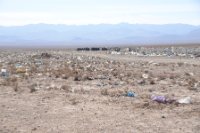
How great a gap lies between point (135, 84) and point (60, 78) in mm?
4276

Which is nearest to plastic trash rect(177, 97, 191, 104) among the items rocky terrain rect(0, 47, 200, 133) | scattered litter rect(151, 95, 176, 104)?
rocky terrain rect(0, 47, 200, 133)

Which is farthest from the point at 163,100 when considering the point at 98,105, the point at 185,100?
the point at 98,105

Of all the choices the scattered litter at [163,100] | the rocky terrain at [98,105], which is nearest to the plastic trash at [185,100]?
the rocky terrain at [98,105]

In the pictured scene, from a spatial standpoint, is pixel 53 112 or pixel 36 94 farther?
pixel 36 94

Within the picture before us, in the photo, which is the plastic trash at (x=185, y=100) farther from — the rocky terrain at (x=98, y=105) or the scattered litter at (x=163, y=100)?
the scattered litter at (x=163, y=100)

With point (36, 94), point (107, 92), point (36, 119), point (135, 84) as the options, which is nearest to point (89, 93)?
point (107, 92)

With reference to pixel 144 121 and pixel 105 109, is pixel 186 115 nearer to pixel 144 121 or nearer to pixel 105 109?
pixel 144 121

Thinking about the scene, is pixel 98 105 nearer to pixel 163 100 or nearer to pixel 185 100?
pixel 163 100

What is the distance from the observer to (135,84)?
18625 millimetres

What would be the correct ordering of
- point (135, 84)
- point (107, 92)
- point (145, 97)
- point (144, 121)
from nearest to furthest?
point (144, 121) → point (145, 97) → point (107, 92) → point (135, 84)

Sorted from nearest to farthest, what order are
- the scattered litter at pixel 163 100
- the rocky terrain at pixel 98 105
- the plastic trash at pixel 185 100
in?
1. the rocky terrain at pixel 98 105
2. the plastic trash at pixel 185 100
3. the scattered litter at pixel 163 100

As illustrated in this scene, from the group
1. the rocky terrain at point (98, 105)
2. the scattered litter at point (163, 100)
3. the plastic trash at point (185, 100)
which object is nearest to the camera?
the rocky terrain at point (98, 105)

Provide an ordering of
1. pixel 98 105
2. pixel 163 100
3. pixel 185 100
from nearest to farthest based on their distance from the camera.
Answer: pixel 98 105 < pixel 185 100 < pixel 163 100

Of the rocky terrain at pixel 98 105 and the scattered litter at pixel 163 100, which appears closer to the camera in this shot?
the rocky terrain at pixel 98 105
